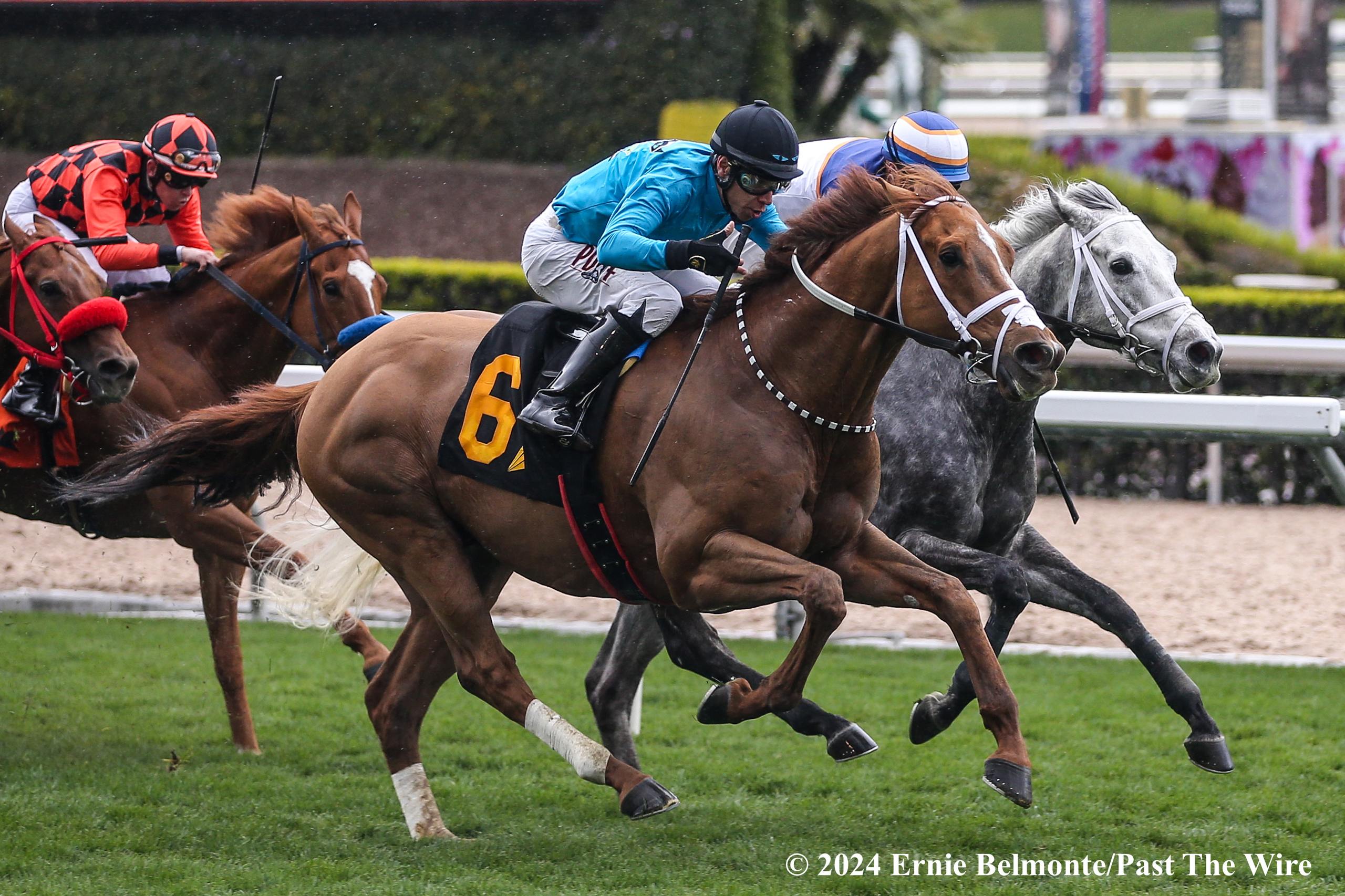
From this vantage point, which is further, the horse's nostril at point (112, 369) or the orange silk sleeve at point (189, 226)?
the orange silk sleeve at point (189, 226)

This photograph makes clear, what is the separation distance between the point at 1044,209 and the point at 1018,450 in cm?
74

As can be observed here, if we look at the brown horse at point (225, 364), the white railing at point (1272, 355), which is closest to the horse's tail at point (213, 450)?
the brown horse at point (225, 364)

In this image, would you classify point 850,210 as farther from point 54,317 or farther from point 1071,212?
point 54,317

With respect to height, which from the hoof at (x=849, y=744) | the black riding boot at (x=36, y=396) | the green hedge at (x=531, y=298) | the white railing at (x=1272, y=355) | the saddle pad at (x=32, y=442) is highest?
the black riding boot at (x=36, y=396)

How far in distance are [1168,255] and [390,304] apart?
668 cm

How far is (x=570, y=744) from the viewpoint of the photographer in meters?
4.02

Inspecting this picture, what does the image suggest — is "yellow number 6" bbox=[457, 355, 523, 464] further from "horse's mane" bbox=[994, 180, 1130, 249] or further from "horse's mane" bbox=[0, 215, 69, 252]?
"horse's mane" bbox=[0, 215, 69, 252]

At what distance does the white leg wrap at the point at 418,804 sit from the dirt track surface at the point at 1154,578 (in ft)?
10.3

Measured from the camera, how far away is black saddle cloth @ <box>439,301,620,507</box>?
4059 mm

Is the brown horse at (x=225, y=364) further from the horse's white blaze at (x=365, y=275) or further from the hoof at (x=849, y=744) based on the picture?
the hoof at (x=849, y=744)

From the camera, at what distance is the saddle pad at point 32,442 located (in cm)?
519

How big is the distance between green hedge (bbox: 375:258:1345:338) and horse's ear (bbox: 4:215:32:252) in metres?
4.66

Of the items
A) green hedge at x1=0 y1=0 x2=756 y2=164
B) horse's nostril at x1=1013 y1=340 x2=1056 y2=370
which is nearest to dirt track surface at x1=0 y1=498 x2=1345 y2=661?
horse's nostril at x1=1013 y1=340 x2=1056 y2=370

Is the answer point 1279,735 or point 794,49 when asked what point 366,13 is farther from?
point 1279,735
